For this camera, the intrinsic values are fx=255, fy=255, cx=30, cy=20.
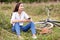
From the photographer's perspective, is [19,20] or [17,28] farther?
[19,20]

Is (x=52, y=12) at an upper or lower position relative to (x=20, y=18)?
lower

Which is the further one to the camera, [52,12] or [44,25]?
[52,12]

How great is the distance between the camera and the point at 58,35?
6.77 meters

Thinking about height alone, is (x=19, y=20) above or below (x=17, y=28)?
above

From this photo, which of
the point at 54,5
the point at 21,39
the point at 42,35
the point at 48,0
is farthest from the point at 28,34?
the point at 48,0

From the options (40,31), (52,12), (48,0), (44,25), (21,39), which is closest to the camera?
(21,39)

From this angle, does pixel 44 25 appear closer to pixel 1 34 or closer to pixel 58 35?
pixel 58 35

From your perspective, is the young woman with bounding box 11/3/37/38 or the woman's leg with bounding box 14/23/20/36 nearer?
the woman's leg with bounding box 14/23/20/36

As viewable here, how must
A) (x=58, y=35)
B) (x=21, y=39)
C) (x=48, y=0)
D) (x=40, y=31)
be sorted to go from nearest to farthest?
1. (x=21, y=39)
2. (x=58, y=35)
3. (x=40, y=31)
4. (x=48, y=0)

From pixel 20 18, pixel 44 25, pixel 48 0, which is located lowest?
pixel 48 0

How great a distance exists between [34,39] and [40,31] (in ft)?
3.37

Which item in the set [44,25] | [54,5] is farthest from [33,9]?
[44,25]

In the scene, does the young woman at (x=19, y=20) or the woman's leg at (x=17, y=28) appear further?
the young woman at (x=19, y=20)

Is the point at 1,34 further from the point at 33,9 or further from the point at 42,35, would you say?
the point at 33,9
